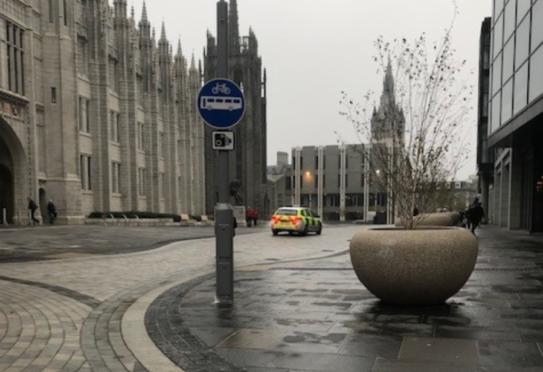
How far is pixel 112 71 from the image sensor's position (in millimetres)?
43875

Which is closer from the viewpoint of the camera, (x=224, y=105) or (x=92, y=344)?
(x=92, y=344)

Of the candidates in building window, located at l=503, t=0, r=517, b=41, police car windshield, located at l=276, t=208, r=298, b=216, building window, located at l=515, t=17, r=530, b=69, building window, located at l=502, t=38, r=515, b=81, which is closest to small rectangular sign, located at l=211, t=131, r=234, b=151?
building window, located at l=515, t=17, r=530, b=69

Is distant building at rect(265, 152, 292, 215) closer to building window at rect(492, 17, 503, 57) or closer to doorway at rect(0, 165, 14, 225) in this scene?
doorway at rect(0, 165, 14, 225)

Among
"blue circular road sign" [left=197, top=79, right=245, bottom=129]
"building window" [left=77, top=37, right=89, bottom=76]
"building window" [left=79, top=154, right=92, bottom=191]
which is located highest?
"building window" [left=77, top=37, right=89, bottom=76]

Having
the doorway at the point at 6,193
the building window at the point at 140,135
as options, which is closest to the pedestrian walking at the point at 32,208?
the doorway at the point at 6,193

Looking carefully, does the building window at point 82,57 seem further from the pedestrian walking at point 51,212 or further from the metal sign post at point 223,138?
the metal sign post at point 223,138

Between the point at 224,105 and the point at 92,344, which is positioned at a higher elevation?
the point at 224,105

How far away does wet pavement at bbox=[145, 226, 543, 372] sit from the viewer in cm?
432

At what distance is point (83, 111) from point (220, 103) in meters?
34.3

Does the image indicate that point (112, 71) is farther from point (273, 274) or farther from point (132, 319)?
point (132, 319)

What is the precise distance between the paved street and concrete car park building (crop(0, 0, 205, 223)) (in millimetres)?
23456

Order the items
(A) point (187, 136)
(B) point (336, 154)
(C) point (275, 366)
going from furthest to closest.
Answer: (B) point (336, 154)
(A) point (187, 136)
(C) point (275, 366)

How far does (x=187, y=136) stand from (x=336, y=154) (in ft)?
129

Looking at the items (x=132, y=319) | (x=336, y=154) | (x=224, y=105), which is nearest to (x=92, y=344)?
(x=132, y=319)
